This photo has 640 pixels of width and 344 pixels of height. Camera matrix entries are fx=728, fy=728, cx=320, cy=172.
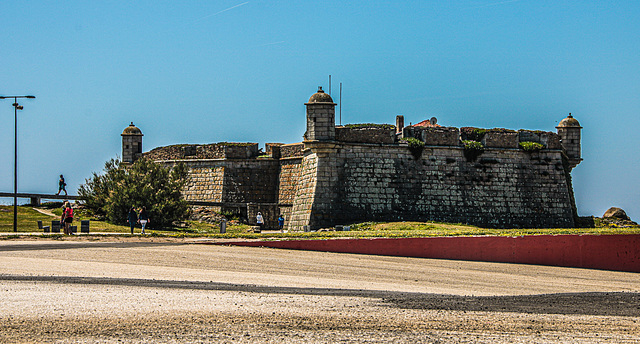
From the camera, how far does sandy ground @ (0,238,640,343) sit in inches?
300

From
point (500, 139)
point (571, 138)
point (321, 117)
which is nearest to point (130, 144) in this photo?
point (321, 117)

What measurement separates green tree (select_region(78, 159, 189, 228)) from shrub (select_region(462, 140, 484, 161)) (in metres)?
12.9

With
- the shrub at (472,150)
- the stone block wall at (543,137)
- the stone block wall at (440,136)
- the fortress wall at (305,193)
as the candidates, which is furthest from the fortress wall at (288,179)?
the stone block wall at (543,137)

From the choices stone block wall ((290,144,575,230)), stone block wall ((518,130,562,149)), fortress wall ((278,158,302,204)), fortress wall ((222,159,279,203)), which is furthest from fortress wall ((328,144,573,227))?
fortress wall ((222,159,279,203))

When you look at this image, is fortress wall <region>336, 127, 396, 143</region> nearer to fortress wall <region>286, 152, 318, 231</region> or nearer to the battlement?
fortress wall <region>286, 152, 318, 231</region>

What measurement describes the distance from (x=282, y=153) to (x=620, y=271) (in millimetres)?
23033

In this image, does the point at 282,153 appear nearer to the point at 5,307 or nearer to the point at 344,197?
the point at 344,197

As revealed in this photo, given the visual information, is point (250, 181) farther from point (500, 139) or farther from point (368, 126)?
point (500, 139)

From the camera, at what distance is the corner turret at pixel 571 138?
35750 millimetres

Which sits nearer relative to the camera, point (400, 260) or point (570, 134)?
point (400, 260)

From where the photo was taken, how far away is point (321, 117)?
30094 mm

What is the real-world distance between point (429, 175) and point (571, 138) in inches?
349

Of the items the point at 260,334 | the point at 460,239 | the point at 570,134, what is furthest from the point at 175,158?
the point at 260,334

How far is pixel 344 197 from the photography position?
99.6 ft
